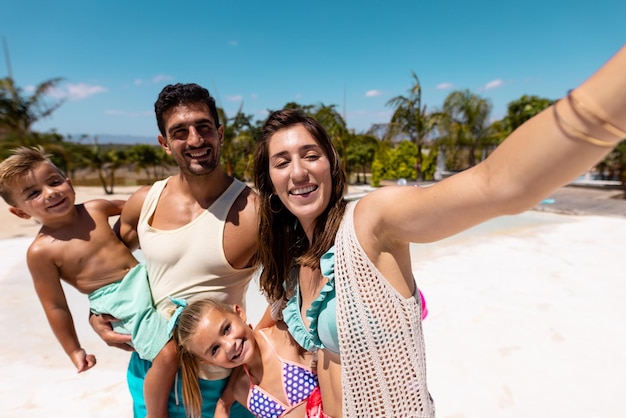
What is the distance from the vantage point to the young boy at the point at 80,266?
183cm

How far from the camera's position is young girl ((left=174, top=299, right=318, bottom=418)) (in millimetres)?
1645

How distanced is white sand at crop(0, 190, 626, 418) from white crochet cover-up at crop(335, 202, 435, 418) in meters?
2.49

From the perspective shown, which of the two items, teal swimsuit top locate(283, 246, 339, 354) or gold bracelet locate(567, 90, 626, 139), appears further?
teal swimsuit top locate(283, 246, 339, 354)

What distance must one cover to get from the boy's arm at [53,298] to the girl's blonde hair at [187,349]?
2.28 feet

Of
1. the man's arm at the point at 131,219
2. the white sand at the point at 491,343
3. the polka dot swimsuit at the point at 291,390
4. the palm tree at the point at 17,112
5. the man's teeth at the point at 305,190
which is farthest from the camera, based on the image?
the palm tree at the point at 17,112

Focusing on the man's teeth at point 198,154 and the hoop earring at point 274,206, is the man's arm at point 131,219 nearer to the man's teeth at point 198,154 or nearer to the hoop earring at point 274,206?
the man's teeth at point 198,154

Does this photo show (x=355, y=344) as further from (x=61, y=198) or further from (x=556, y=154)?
(x=61, y=198)

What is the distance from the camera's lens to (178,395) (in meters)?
1.91

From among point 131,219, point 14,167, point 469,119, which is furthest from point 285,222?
point 469,119

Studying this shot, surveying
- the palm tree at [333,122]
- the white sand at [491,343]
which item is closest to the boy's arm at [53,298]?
the white sand at [491,343]

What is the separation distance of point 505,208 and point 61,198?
2.09 metres

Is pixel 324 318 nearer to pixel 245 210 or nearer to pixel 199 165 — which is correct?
pixel 245 210

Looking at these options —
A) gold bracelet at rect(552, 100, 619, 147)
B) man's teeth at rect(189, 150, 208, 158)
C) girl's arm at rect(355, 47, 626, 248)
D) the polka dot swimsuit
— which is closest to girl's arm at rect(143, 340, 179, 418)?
Result: the polka dot swimsuit

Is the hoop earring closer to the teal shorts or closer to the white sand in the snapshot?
the teal shorts
